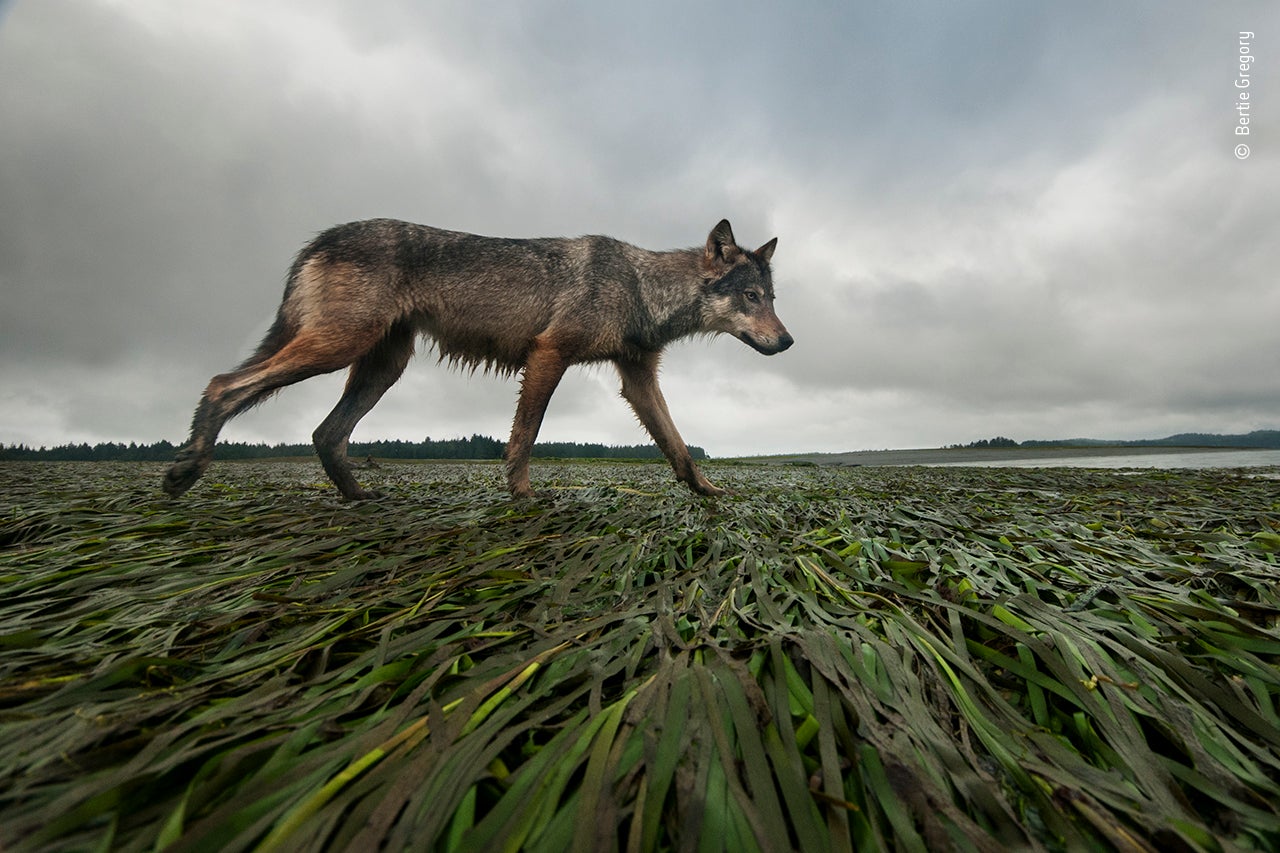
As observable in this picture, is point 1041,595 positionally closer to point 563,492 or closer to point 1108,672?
point 1108,672

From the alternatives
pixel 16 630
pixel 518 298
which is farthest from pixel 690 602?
pixel 518 298

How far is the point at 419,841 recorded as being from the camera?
0.60m

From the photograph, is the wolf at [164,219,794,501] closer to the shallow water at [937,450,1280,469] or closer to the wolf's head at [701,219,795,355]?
the wolf's head at [701,219,795,355]

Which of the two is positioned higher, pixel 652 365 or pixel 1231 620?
pixel 652 365

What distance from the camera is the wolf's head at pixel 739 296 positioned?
212 inches

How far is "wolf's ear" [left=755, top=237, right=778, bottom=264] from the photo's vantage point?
5633 millimetres

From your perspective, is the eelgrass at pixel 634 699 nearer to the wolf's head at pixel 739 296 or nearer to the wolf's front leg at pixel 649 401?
the wolf's front leg at pixel 649 401

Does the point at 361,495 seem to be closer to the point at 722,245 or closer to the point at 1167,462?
the point at 722,245

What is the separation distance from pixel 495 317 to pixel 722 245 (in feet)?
8.49

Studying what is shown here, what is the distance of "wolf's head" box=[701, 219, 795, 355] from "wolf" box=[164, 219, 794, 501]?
1 centimetres

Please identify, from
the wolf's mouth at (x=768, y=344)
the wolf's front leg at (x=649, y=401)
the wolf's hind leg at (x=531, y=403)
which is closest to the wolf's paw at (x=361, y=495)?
the wolf's hind leg at (x=531, y=403)

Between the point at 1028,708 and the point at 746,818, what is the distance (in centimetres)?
80

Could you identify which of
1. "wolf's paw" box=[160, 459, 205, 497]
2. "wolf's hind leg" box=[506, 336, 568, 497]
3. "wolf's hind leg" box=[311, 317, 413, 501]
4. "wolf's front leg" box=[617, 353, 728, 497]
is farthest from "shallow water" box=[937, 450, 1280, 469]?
"wolf's paw" box=[160, 459, 205, 497]

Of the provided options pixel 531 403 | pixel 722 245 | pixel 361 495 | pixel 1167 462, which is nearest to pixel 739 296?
pixel 722 245
